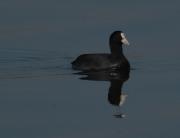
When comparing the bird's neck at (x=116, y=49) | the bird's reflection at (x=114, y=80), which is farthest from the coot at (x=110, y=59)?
the bird's reflection at (x=114, y=80)

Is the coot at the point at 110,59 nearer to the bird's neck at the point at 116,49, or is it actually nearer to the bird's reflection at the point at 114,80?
the bird's neck at the point at 116,49

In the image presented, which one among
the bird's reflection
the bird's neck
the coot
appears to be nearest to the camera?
the bird's reflection

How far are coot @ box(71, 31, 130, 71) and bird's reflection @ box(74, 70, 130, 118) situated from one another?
0.75 feet

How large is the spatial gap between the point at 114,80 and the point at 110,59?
2.08 meters

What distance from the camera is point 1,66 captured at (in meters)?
21.0

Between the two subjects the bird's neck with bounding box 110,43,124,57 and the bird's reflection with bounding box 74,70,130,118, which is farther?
the bird's neck with bounding box 110,43,124,57

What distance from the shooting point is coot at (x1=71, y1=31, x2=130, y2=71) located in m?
21.2

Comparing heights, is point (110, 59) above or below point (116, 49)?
below

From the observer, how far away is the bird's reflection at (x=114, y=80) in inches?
666

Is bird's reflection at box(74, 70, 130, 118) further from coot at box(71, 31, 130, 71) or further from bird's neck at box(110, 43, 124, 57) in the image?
bird's neck at box(110, 43, 124, 57)

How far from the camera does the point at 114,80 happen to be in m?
19.6

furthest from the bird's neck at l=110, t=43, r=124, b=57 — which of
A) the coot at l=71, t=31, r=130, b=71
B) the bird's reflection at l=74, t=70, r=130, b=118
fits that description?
the bird's reflection at l=74, t=70, r=130, b=118

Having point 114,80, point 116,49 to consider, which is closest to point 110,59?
point 116,49

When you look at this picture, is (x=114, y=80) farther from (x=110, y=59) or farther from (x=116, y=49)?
(x=116, y=49)
